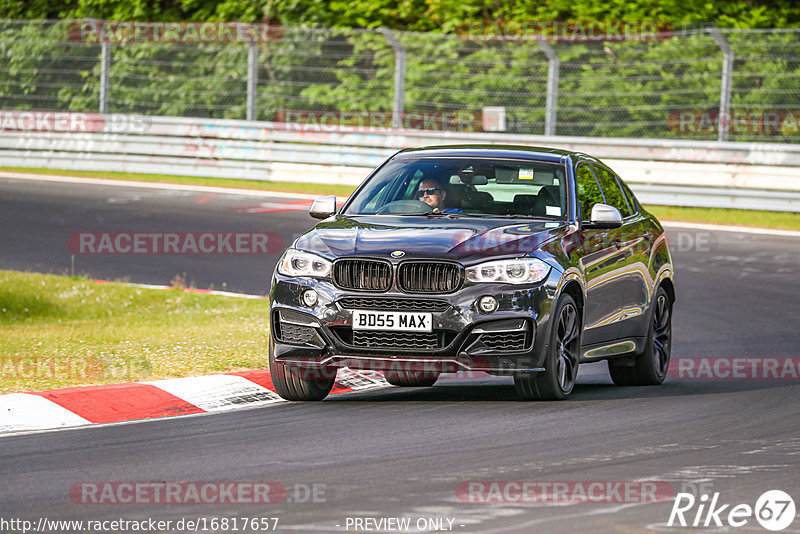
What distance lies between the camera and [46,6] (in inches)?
1453

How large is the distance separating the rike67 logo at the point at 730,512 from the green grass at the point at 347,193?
15840 mm

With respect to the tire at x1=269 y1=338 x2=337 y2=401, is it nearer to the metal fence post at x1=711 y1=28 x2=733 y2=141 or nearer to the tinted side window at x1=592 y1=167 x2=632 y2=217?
the tinted side window at x1=592 y1=167 x2=632 y2=217

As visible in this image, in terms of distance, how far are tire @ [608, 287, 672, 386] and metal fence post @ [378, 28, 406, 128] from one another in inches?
585

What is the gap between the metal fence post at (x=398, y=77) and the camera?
25.9 metres

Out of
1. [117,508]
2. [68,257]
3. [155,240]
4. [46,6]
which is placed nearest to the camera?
[117,508]

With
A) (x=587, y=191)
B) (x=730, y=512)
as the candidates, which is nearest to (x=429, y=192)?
(x=587, y=191)

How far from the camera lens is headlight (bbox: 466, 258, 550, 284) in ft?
29.3

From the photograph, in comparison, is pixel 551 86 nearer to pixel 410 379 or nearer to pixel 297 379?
pixel 410 379

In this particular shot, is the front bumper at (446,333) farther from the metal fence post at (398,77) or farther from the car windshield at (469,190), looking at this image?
the metal fence post at (398,77)

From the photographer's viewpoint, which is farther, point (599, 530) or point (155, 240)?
point (155, 240)

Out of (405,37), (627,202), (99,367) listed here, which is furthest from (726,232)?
(99,367)

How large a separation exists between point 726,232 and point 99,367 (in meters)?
12.7

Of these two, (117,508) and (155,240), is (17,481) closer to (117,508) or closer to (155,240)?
(117,508)

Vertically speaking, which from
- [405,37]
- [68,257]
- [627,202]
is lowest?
[68,257]
